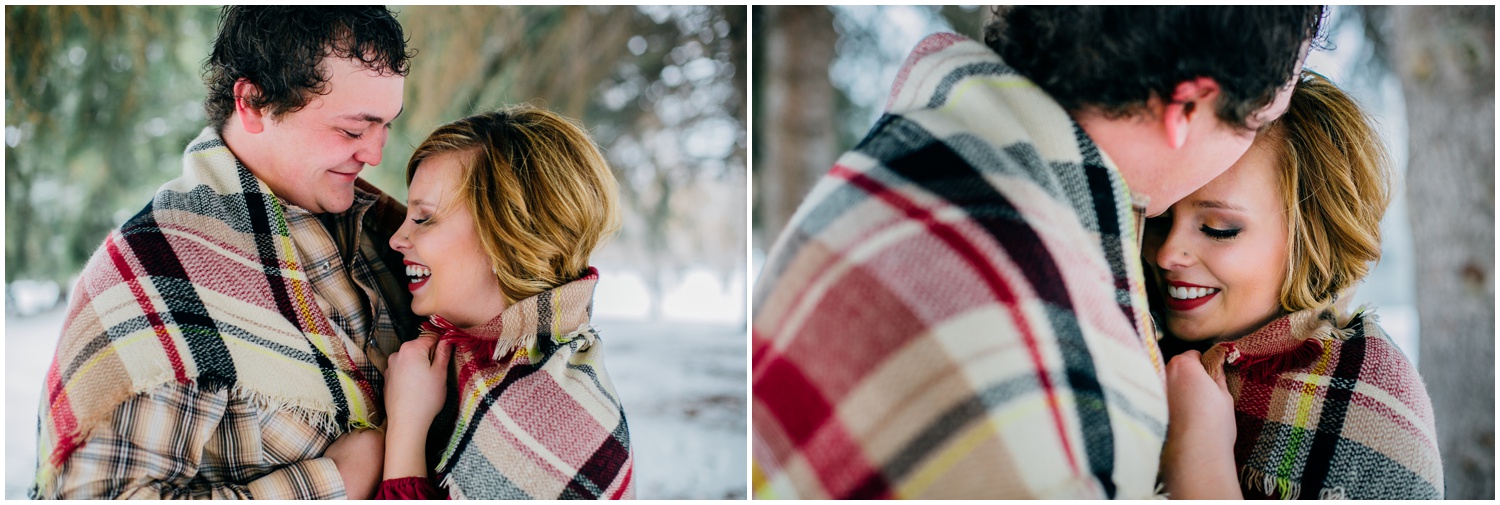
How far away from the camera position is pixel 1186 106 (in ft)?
4.10

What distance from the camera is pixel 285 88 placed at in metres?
1.52

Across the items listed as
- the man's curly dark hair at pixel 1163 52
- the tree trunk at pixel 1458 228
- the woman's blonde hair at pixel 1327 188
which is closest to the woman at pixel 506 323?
the man's curly dark hair at pixel 1163 52

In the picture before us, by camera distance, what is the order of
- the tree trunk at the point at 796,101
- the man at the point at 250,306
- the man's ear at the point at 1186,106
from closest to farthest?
the man's ear at the point at 1186,106 < the man at the point at 250,306 < the tree trunk at the point at 796,101

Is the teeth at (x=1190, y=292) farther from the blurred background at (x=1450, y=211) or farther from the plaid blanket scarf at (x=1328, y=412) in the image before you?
the blurred background at (x=1450, y=211)

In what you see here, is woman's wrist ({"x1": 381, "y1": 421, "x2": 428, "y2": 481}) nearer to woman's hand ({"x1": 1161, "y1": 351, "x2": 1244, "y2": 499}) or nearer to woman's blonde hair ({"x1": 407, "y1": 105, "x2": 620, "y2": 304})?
woman's blonde hair ({"x1": 407, "y1": 105, "x2": 620, "y2": 304})

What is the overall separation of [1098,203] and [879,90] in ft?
8.98

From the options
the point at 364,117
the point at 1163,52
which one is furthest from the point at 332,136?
the point at 1163,52

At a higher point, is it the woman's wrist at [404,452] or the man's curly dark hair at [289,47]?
the man's curly dark hair at [289,47]

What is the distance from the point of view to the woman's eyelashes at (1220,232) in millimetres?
1493

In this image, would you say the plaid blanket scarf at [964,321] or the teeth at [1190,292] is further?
the teeth at [1190,292]

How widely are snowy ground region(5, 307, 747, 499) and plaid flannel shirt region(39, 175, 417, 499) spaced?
1.24m

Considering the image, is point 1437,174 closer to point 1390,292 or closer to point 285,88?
point 1390,292

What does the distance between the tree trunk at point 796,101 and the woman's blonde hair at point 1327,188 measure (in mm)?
1838

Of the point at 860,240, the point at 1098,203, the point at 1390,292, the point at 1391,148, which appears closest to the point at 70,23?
the point at 860,240
